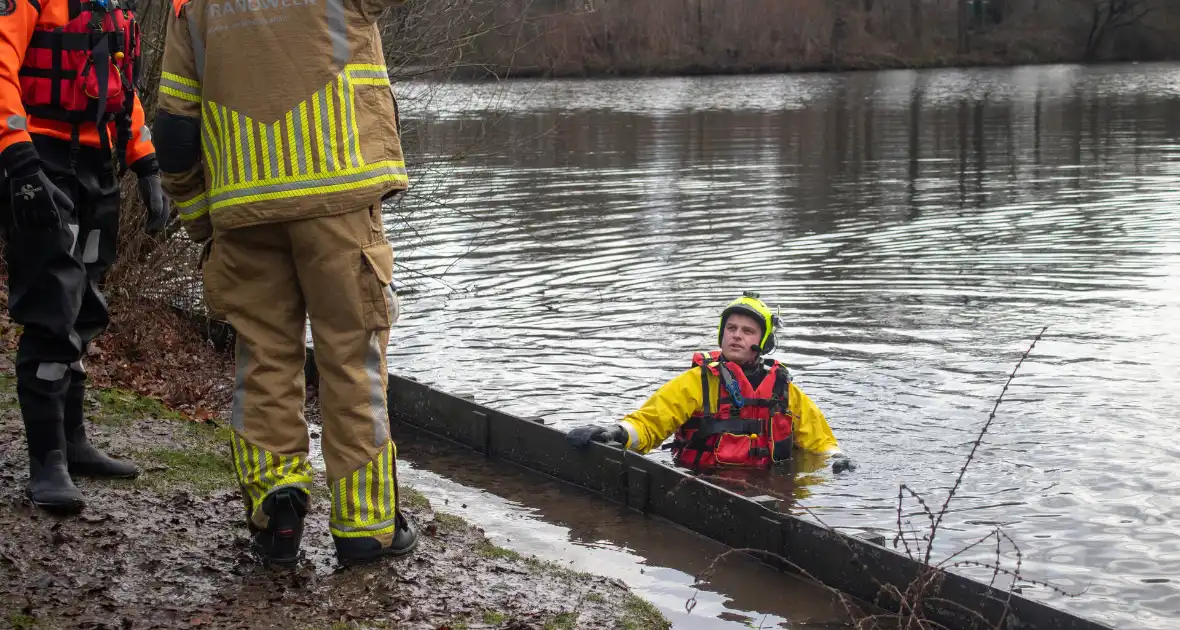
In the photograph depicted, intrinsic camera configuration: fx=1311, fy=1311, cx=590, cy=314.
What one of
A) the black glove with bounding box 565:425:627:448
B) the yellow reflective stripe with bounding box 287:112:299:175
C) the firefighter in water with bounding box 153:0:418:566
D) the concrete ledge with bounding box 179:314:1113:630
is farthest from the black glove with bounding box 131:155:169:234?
the concrete ledge with bounding box 179:314:1113:630

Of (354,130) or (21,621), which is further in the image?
(354,130)

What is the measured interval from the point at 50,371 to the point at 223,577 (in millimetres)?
1111

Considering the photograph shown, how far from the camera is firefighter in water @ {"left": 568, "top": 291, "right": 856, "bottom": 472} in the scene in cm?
714

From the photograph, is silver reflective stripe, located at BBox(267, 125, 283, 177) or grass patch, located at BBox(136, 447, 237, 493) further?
grass patch, located at BBox(136, 447, 237, 493)

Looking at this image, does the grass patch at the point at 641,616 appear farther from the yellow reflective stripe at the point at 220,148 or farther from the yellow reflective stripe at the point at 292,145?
the yellow reflective stripe at the point at 220,148

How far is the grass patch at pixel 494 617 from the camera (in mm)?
4723

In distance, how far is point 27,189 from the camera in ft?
15.7

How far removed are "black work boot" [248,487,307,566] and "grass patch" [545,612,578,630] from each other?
3.33 feet

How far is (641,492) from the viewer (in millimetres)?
6699

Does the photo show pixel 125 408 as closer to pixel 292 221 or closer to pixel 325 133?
pixel 292 221

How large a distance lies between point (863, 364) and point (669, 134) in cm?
1988

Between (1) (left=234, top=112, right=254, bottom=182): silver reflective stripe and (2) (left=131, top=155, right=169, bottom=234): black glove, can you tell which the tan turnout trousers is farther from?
(2) (left=131, top=155, right=169, bottom=234): black glove

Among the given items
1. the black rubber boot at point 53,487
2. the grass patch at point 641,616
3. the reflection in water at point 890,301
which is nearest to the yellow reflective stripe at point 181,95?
the black rubber boot at point 53,487

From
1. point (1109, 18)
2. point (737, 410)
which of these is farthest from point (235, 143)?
point (1109, 18)
